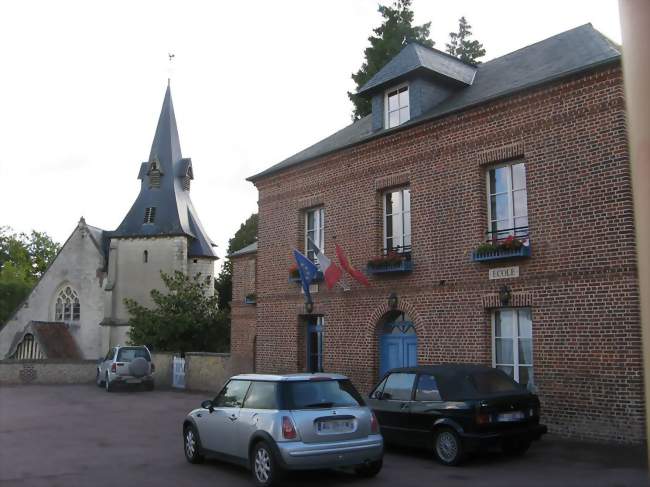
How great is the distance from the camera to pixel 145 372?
24609 mm

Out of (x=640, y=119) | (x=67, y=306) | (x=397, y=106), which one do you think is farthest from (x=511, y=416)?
(x=67, y=306)

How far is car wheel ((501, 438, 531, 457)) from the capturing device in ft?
33.1

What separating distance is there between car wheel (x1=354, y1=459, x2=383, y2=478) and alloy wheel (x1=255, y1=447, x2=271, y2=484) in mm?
1338

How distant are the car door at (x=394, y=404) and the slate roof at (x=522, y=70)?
21.9 feet

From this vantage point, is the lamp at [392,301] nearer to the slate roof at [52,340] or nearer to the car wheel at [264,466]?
the car wheel at [264,466]

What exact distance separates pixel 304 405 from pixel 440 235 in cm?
760

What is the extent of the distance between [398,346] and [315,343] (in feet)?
10.9

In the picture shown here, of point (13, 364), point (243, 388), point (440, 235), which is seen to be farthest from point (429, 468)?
point (13, 364)

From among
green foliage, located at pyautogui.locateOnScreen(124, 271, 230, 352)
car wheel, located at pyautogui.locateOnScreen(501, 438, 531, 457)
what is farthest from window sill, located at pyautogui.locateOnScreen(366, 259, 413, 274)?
green foliage, located at pyautogui.locateOnScreen(124, 271, 230, 352)

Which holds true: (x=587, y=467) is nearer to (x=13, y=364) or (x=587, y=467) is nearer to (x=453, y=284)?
(x=453, y=284)

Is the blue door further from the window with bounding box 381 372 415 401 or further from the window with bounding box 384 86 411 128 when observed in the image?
the window with bounding box 384 86 411 128

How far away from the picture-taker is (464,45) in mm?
38312

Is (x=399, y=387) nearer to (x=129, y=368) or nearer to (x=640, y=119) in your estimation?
(x=640, y=119)

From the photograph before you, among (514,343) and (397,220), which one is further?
(397,220)
